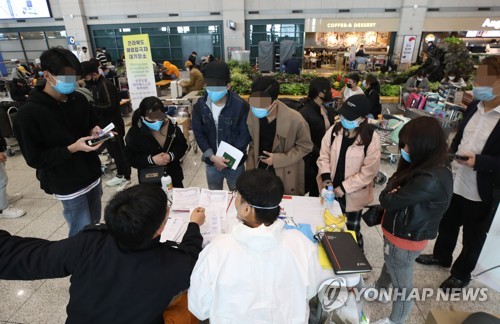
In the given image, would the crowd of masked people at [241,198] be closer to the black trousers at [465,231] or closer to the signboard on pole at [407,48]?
the black trousers at [465,231]

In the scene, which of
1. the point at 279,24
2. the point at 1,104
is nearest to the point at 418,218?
the point at 1,104

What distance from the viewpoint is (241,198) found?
1398 mm

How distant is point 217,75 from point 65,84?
115 cm

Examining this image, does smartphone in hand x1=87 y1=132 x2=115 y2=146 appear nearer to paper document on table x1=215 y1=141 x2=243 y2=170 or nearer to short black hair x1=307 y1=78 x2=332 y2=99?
paper document on table x1=215 y1=141 x2=243 y2=170

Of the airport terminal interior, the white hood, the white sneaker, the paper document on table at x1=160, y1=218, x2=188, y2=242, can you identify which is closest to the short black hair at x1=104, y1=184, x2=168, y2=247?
the white hood

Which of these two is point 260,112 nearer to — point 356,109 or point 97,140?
point 356,109

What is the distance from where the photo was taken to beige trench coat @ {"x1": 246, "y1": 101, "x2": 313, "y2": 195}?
2.53 m

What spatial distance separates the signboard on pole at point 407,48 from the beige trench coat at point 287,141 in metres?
13.7

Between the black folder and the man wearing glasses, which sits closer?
the black folder

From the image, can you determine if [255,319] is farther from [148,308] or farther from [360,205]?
[360,205]

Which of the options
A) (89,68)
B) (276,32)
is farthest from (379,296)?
(276,32)

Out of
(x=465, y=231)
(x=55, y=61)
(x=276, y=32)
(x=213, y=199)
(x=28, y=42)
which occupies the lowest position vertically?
(x=465, y=231)

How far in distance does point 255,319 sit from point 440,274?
7.61ft

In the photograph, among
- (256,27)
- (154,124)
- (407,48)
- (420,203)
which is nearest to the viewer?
(420,203)
